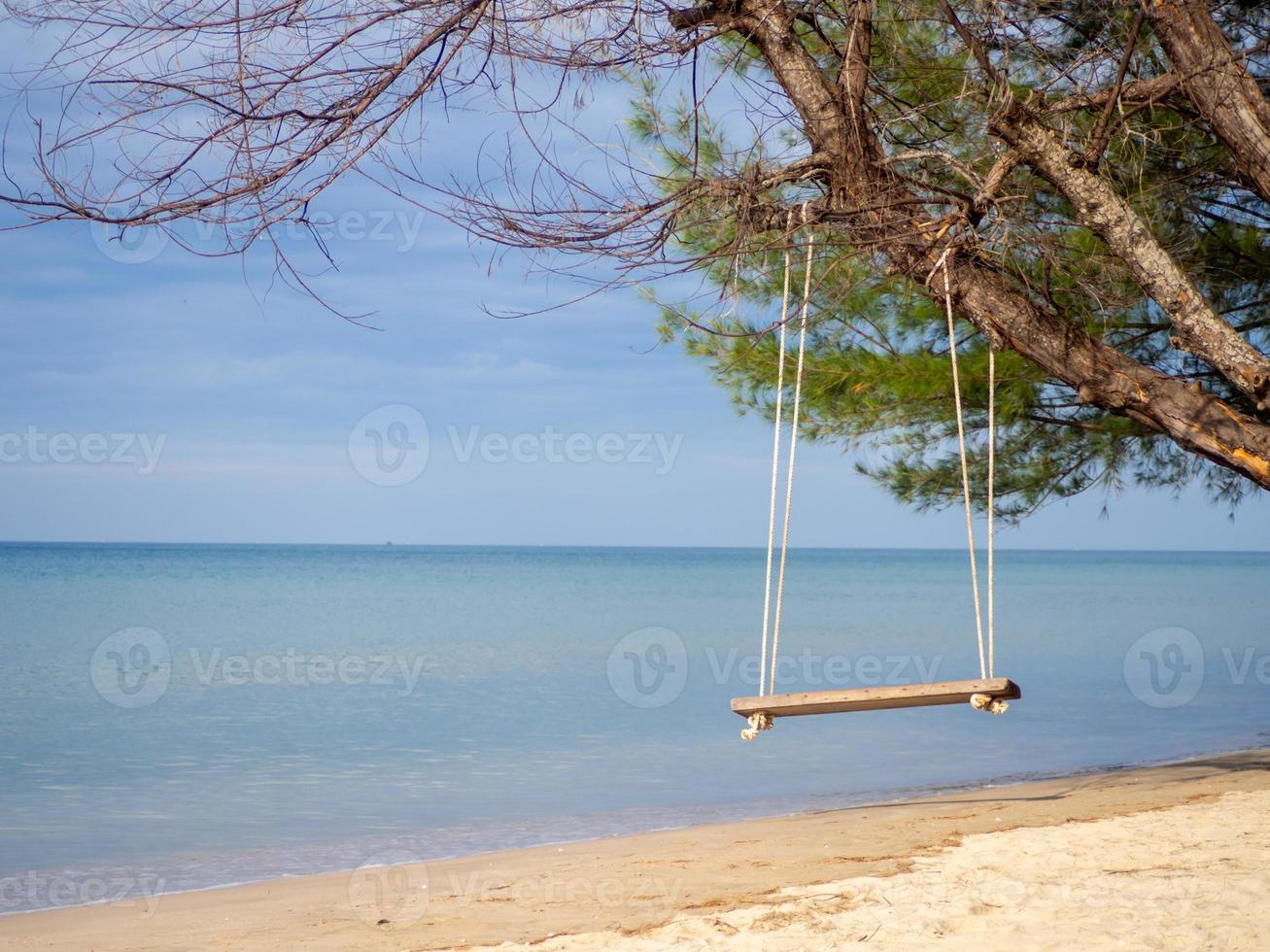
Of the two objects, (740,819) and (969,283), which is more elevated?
(969,283)

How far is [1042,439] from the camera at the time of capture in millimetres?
6668

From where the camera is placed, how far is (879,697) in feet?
11.3

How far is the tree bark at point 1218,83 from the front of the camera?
3.51 metres

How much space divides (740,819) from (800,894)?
8.68ft

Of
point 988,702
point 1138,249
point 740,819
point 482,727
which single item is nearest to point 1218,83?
point 1138,249

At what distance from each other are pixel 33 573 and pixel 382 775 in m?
47.2

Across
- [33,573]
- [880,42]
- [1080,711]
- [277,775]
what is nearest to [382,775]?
[277,775]

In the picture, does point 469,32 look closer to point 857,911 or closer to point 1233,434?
point 1233,434

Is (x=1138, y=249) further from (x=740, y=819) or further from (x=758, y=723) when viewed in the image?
(x=740, y=819)

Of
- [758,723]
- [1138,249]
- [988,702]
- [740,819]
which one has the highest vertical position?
[1138,249]

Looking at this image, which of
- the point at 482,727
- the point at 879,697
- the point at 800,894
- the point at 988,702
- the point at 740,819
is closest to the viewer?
the point at 879,697

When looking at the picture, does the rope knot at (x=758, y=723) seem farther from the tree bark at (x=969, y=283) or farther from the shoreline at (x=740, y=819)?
the shoreline at (x=740, y=819)

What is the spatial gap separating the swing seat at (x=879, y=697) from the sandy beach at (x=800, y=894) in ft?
2.51

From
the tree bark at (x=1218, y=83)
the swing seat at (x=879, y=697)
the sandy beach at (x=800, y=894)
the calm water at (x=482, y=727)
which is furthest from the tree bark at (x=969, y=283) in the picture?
the calm water at (x=482, y=727)
